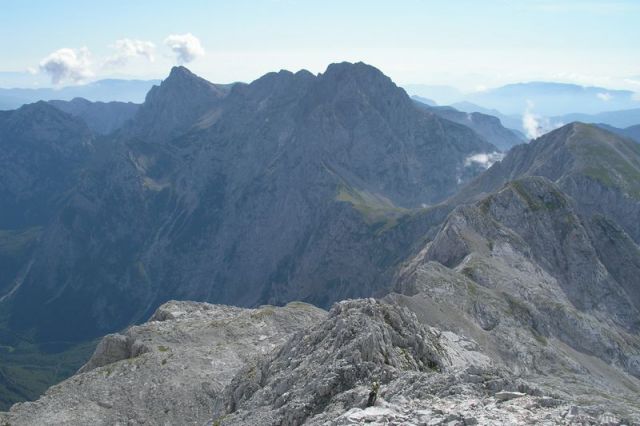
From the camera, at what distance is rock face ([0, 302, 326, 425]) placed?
77.5 metres

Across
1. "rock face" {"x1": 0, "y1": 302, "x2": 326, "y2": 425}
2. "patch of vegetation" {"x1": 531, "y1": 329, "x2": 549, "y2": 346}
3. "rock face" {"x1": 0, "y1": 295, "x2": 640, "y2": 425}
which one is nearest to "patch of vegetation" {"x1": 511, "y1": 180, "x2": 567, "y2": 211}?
"patch of vegetation" {"x1": 531, "y1": 329, "x2": 549, "y2": 346}

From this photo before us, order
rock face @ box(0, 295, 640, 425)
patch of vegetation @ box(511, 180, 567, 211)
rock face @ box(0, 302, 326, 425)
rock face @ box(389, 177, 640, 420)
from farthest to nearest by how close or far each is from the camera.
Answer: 1. patch of vegetation @ box(511, 180, 567, 211)
2. rock face @ box(389, 177, 640, 420)
3. rock face @ box(0, 302, 326, 425)
4. rock face @ box(0, 295, 640, 425)

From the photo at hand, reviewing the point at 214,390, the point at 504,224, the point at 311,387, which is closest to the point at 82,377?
the point at 214,390

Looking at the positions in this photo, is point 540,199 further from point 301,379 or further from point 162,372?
point 301,379

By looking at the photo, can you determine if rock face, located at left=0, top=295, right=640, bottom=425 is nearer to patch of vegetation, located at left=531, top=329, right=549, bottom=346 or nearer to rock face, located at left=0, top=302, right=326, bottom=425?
rock face, located at left=0, top=302, right=326, bottom=425

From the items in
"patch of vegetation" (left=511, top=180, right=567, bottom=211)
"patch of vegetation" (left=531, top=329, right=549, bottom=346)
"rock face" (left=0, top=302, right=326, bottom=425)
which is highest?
"patch of vegetation" (left=511, top=180, right=567, bottom=211)

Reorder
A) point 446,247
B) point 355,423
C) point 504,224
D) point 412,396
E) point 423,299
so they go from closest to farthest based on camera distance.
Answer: point 355,423, point 412,396, point 423,299, point 446,247, point 504,224

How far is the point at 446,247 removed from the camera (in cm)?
14600

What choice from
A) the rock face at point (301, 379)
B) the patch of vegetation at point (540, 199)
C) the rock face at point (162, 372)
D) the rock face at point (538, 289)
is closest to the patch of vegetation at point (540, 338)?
the rock face at point (538, 289)

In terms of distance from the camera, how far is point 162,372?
8438 centimetres

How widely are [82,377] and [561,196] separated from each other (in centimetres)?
13988

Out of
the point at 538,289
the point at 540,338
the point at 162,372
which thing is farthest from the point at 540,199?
the point at 162,372

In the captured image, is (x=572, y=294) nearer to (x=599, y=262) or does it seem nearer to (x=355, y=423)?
(x=599, y=262)

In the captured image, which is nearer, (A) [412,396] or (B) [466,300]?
(A) [412,396]
